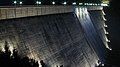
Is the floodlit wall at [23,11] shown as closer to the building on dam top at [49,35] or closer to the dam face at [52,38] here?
the building on dam top at [49,35]

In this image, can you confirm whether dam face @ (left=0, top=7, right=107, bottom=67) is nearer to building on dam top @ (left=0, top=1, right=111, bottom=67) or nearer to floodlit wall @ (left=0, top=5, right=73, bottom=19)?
building on dam top @ (left=0, top=1, right=111, bottom=67)

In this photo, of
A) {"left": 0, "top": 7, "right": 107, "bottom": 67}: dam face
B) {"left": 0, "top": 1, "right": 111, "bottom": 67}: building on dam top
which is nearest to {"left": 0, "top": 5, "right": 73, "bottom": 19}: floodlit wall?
{"left": 0, "top": 1, "right": 111, "bottom": 67}: building on dam top

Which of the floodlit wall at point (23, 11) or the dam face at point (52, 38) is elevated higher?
the floodlit wall at point (23, 11)

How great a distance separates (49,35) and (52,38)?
72 centimetres

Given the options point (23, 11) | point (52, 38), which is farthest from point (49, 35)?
point (23, 11)

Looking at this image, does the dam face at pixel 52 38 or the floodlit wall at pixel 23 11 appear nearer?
the floodlit wall at pixel 23 11

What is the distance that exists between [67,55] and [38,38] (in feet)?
23.6

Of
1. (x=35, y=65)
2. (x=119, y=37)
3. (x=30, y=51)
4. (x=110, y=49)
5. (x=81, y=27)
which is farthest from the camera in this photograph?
(x=119, y=37)

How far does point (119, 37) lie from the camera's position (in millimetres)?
81062

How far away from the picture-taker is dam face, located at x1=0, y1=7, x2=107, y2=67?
2887 cm

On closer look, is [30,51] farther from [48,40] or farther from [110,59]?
[110,59]

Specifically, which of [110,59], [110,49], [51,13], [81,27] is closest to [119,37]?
[110,49]

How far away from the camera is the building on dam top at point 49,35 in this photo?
28.7 meters

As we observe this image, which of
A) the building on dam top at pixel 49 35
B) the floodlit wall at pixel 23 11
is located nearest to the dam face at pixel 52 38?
the building on dam top at pixel 49 35
